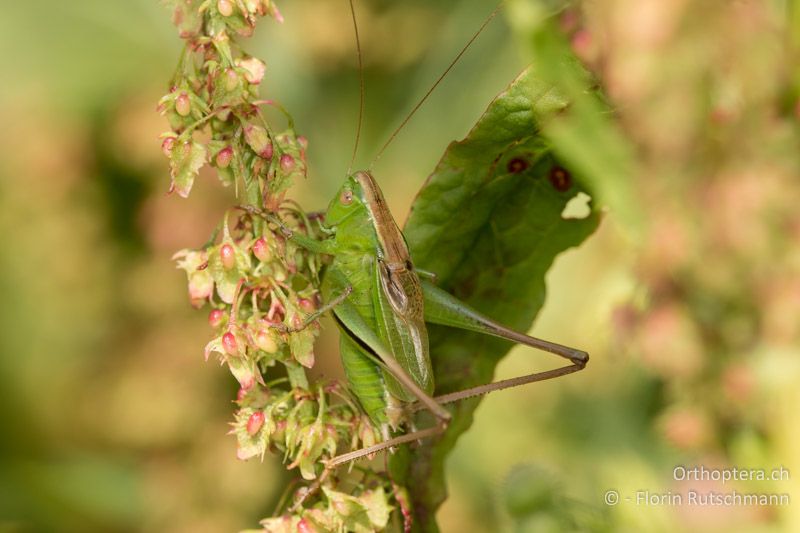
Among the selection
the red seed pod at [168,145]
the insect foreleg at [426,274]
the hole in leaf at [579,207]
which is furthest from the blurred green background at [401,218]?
the insect foreleg at [426,274]

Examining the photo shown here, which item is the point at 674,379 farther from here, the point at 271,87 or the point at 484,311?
the point at 271,87

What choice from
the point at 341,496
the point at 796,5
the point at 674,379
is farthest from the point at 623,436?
the point at 796,5

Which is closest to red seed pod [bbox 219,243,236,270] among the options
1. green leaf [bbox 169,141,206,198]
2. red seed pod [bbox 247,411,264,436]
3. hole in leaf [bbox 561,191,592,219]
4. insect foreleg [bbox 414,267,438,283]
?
green leaf [bbox 169,141,206,198]

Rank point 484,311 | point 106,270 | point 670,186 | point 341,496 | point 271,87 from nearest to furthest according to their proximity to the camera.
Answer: point 341,496 < point 670,186 < point 484,311 < point 106,270 < point 271,87

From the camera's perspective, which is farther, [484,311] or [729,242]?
[484,311]

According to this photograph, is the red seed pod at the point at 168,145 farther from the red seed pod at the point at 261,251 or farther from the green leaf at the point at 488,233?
the green leaf at the point at 488,233

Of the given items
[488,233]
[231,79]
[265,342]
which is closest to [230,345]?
[265,342]
